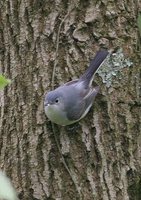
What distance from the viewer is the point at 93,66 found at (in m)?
2.04

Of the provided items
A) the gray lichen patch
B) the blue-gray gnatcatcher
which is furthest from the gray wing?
the gray lichen patch

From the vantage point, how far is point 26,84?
219 cm

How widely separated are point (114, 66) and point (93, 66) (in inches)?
7.8

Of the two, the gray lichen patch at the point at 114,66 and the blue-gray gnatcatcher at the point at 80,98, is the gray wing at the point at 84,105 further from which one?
the gray lichen patch at the point at 114,66

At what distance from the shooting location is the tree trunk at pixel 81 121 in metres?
2.11

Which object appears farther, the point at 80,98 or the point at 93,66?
the point at 80,98

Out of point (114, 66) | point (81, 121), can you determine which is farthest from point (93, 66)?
point (81, 121)

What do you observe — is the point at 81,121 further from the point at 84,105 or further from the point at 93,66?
the point at 93,66

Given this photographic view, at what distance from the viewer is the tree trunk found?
2.11 meters

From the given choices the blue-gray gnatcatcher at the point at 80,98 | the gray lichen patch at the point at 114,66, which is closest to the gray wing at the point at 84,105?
the blue-gray gnatcatcher at the point at 80,98

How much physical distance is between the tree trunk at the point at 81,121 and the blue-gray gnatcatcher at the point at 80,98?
0.05m

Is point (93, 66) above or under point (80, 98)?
above

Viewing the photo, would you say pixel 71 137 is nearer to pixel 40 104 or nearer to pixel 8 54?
pixel 40 104

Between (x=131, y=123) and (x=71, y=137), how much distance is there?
0.36 m
